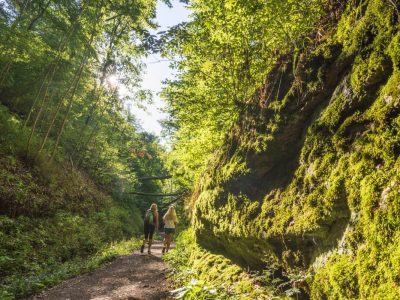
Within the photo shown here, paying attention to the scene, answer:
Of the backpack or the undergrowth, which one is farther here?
the backpack

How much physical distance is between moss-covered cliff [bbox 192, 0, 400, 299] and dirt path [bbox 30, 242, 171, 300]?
7.44 ft

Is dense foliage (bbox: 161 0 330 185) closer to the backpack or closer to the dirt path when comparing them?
the backpack

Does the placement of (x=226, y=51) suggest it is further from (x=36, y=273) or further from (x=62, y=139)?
(x=62, y=139)

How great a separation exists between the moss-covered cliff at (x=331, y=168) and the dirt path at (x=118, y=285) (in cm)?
227

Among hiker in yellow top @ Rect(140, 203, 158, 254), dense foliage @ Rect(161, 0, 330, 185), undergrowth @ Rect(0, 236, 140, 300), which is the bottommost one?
undergrowth @ Rect(0, 236, 140, 300)

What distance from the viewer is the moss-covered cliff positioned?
7.70 feet

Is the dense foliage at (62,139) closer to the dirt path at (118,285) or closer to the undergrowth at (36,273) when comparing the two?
the undergrowth at (36,273)

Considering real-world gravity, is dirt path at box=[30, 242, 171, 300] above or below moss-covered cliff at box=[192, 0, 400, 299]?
below

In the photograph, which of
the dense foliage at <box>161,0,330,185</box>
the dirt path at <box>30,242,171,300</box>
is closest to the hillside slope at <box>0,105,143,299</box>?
the dirt path at <box>30,242,171,300</box>

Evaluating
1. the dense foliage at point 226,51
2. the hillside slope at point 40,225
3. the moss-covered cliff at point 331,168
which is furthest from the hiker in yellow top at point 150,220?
the moss-covered cliff at point 331,168

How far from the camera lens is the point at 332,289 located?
263 cm

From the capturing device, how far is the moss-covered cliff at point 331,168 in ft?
7.70

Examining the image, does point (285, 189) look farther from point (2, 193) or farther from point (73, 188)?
point (73, 188)

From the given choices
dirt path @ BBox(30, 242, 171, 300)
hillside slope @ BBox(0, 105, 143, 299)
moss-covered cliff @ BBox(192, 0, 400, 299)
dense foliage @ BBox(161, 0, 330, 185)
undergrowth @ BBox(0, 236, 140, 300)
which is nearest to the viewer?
moss-covered cliff @ BBox(192, 0, 400, 299)
